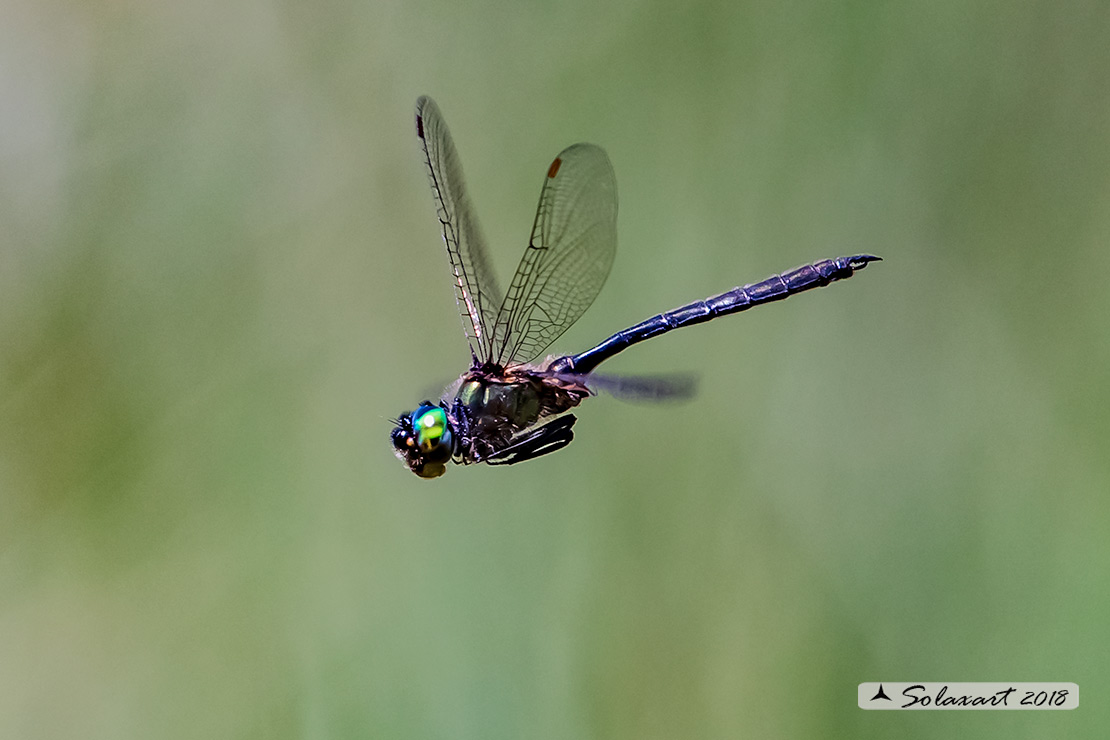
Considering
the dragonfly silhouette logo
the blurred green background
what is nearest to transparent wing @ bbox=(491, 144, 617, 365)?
the blurred green background

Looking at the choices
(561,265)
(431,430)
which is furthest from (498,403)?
(561,265)

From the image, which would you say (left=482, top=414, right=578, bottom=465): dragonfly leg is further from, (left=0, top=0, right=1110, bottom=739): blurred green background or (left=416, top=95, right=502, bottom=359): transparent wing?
(left=0, top=0, right=1110, bottom=739): blurred green background

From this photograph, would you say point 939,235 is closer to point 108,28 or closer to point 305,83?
point 305,83

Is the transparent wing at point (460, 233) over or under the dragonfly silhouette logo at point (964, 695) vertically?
over

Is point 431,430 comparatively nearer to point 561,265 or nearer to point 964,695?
point 561,265

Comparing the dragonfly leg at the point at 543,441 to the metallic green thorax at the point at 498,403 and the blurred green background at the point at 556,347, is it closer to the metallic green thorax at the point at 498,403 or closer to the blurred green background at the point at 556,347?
the metallic green thorax at the point at 498,403

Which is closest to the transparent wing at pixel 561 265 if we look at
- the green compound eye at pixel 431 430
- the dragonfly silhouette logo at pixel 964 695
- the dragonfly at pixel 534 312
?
the dragonfly at pixel 534 312
